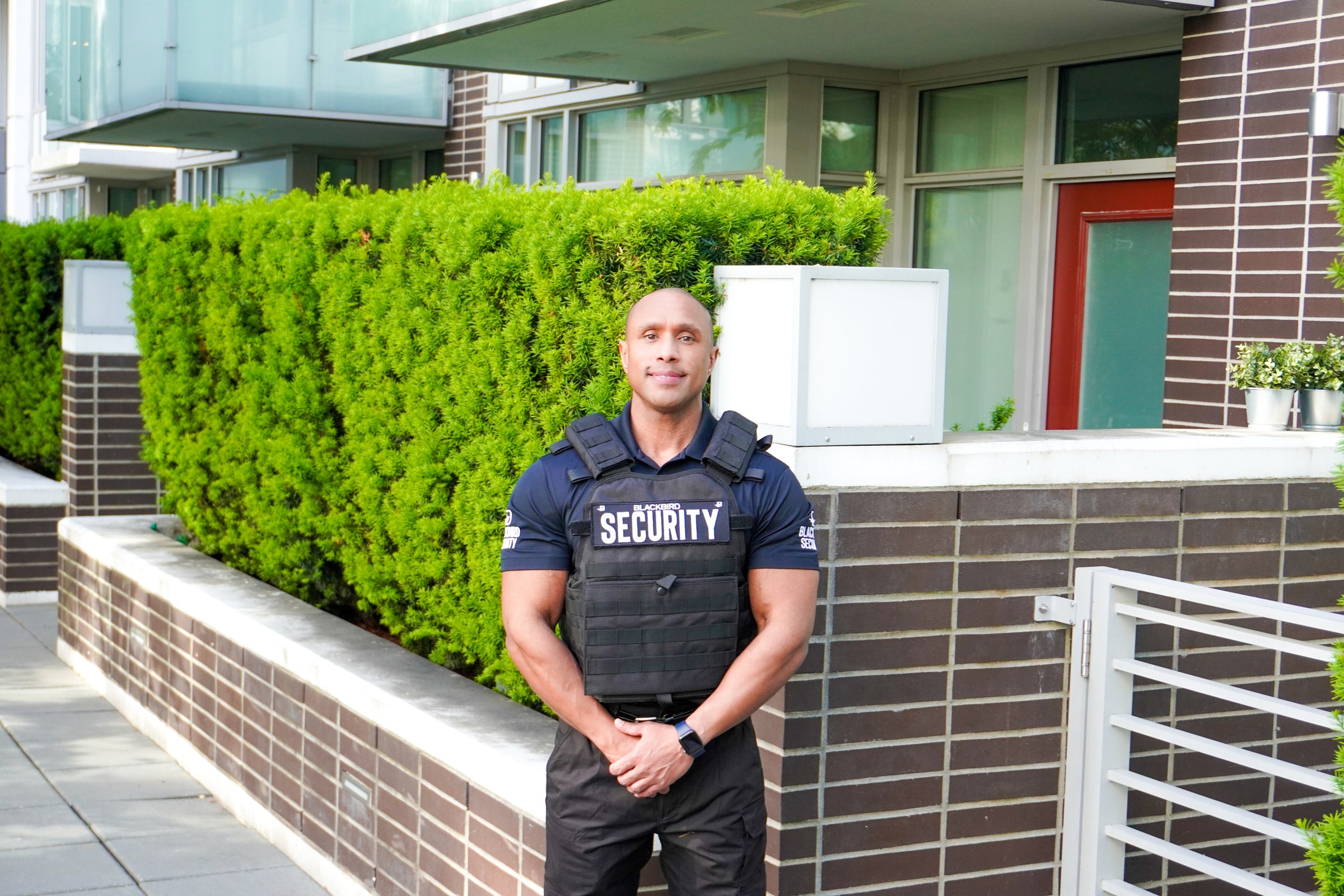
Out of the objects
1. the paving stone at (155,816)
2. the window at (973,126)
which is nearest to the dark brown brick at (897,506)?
the paving stone at (155,816)

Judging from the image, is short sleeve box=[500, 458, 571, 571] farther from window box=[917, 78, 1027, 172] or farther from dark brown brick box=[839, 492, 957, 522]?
window box=[917, 78, 1027, 172]

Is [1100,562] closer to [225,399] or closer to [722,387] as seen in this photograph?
[722,387]

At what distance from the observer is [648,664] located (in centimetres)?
309

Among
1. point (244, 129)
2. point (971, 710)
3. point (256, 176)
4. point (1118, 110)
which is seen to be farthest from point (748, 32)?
point (256, 176)

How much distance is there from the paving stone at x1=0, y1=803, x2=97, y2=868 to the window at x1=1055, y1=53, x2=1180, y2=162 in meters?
6.11

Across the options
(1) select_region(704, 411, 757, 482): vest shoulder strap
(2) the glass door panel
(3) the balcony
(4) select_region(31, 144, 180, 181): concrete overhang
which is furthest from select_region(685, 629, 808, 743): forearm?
(4) select_region(31, 144, 180, 181): concrete overhang

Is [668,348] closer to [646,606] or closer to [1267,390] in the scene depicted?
[646,606]

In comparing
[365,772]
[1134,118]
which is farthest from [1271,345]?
[365,772]

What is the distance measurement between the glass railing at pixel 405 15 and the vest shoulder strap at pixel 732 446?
6034mm

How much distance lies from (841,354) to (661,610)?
37.8 inches

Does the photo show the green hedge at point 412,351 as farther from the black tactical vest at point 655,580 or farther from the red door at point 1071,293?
the red door at point 1071,293

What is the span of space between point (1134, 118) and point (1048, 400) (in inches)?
65.1

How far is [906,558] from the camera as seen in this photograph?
12.5 feet

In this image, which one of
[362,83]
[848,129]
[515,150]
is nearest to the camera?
[848,129]
